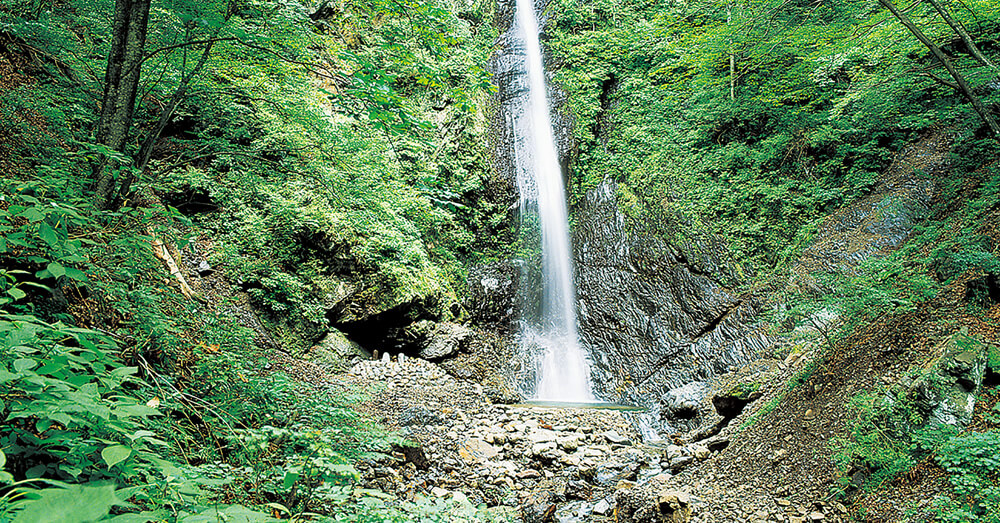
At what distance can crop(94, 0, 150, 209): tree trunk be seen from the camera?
9.19ft

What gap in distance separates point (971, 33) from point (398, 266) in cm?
942

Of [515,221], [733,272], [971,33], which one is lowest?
[733,272]

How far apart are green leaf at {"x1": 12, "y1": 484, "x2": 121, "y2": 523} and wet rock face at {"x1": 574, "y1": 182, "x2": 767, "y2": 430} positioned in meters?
6.77

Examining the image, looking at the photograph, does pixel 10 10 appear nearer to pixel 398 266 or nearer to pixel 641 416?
pixel 398 266

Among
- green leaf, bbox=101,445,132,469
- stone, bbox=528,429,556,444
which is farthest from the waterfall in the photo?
green leaf, bbox=101,445,132,469

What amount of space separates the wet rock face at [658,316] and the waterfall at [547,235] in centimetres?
39

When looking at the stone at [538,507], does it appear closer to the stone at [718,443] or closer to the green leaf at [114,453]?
the stone at [718,443]

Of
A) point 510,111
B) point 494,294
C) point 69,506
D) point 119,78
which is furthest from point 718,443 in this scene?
point 510,111

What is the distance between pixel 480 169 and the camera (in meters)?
11.7

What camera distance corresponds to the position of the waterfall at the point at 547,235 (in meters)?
8.90

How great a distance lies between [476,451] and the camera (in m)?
5.11

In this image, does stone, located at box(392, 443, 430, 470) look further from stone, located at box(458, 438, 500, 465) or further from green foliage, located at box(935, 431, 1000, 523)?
green foliage, located at box(935, 431, 1000, 523)

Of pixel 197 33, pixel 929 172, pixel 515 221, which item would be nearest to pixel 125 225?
pixel 197 33

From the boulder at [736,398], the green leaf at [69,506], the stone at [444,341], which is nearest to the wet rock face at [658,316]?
the boulder at [736,398]
